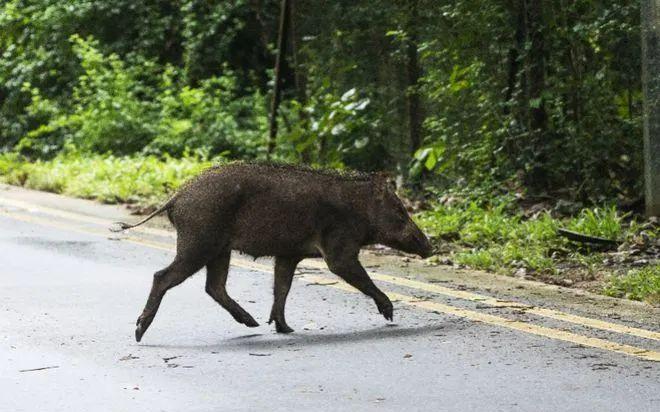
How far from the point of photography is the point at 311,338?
738cm

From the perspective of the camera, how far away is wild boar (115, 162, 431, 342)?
734 centimetres

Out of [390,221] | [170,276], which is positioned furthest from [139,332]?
[390,221]

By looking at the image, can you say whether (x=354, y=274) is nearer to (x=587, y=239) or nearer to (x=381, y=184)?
(x=381, y=184)

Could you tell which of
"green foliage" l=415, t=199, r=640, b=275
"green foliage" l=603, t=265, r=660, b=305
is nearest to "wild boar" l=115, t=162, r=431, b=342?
"green foliage" l=603, t=265, r=660, b=305

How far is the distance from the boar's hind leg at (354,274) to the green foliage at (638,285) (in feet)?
5.70

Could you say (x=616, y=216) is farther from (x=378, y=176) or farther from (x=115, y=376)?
(x=115, y=376)

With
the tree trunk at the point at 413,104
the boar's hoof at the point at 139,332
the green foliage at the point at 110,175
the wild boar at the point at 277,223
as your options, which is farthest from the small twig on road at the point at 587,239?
the green foliage at the point at 110,175

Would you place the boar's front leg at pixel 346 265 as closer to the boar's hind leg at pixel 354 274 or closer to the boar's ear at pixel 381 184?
the boar's hind leg at pixel 354 274

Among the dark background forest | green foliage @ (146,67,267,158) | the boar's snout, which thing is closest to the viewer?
the boar's snout

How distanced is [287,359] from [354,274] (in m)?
0.94

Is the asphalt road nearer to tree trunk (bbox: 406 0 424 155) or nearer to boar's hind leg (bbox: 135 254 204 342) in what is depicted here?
boar's hind leg (bbox: 135 254 204 342)

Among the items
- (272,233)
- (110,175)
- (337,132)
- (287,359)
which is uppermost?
(337,132)

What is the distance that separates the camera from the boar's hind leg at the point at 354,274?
7.57 meters

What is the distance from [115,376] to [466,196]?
6.64m
